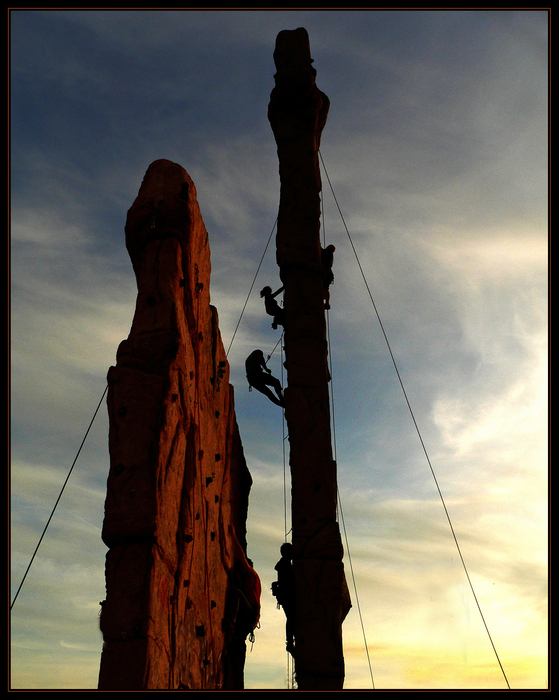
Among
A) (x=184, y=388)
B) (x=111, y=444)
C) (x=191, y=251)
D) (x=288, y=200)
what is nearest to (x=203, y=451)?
(x=184, y=388)

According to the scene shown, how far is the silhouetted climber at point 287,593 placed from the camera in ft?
31.3

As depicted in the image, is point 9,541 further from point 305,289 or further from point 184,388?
point 305,289

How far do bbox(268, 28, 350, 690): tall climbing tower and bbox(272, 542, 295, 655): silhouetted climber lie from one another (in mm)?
192

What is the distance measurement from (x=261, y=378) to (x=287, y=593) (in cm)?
342

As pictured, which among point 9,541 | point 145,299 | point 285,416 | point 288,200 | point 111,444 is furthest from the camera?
point 288,200

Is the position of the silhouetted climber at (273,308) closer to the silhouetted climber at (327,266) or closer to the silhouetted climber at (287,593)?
the silhouetted climber at (327,266)

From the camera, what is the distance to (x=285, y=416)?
10.5 metres

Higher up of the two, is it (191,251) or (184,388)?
(191,251)

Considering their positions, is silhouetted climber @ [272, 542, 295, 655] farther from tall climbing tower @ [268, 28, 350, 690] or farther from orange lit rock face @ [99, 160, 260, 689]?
orange lit rock face @ [99, 160, 260, 689]

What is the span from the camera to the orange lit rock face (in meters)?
7.15

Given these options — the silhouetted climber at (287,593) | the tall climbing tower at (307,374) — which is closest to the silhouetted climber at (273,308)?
Result: the tall climbing tower at (307,374)

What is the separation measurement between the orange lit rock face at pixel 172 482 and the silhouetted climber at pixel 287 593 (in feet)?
2.83

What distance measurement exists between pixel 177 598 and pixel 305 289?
5244mm

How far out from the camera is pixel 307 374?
10.6 metres
